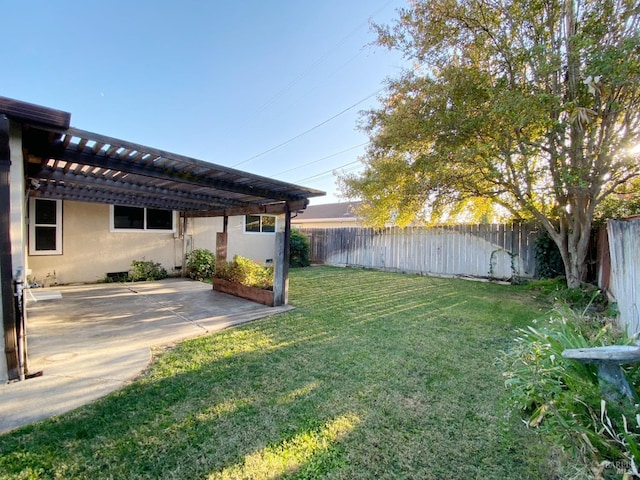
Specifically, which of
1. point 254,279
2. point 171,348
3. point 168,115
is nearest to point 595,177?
point 254,279

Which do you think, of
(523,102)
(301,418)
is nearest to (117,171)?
(301,418)

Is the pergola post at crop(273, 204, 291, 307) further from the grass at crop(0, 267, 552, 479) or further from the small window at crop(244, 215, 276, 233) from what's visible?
the small window at crop(244, 215, 276, 233)

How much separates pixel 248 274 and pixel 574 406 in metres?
6.14

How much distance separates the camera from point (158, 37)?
27.6 feet

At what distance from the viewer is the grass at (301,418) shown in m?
1.83

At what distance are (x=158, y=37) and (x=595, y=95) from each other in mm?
10871

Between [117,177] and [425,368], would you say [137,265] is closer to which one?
[117,177]

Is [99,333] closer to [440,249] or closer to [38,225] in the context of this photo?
[38,225]

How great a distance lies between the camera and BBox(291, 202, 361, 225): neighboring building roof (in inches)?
771

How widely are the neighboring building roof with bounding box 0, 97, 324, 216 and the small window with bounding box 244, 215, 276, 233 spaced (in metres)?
4.27

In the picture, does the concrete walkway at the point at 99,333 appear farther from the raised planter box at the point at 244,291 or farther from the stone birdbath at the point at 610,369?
the stone birdbath at the point at 610,369

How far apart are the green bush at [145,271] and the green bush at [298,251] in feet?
18.0

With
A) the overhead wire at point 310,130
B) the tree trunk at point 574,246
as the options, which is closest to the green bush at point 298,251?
the overhead wire at point 310,130

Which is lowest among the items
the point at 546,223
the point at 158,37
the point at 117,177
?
the point at 546,223
